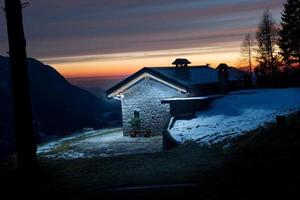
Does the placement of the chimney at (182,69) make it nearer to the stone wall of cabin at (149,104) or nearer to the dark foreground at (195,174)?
the stone wall of cabin at (149,104)

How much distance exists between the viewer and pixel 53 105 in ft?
440

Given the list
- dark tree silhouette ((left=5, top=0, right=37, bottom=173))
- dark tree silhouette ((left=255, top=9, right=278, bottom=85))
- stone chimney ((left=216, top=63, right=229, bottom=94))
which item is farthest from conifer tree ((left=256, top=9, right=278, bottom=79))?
dark tree silhouette ((left=5, top=0, right=37, bottom=173))

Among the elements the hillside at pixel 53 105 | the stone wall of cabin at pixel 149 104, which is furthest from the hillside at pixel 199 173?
the hillside at pixel 53 105

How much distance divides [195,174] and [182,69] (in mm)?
23354

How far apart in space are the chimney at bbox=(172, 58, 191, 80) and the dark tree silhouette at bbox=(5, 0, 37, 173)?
23.0 meters

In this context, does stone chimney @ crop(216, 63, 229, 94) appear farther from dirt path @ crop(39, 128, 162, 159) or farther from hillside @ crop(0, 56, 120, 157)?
hillside @ crop(0, 56, 120, 157)

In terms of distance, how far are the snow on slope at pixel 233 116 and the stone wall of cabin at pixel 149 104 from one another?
3.86 m

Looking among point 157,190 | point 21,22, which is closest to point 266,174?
point 157,190

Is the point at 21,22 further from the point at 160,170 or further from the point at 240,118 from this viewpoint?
the point at 240,118

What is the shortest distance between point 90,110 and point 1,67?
34496 mm

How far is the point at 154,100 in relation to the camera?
32.6 metres

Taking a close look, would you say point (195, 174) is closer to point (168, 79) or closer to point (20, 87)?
point (20, 87)

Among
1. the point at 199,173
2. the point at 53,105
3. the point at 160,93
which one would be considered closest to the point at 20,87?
the point at 199,173

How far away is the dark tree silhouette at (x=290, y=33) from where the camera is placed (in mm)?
59188
